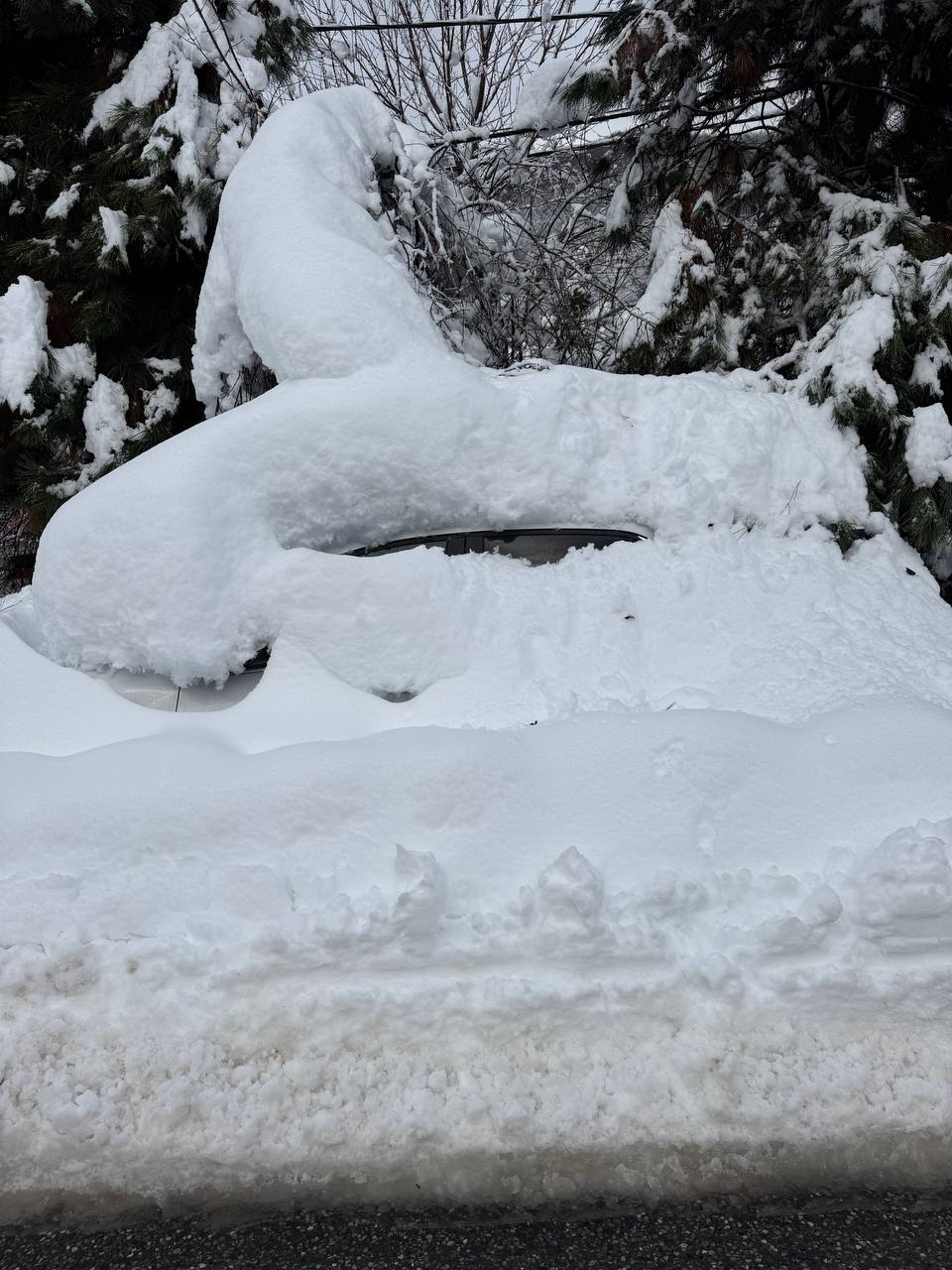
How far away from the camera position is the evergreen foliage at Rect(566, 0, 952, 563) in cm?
509

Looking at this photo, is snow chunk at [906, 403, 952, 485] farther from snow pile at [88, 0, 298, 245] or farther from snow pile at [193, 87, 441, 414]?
snow pile at [88, 0, 298, 245]

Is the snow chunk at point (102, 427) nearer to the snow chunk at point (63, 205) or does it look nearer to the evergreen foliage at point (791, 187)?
the snow chunk at point (63, 205)

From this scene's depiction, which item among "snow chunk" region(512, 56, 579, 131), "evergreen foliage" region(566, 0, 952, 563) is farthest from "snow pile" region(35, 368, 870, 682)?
"snow chunk" region(512, 56, 579, 131)

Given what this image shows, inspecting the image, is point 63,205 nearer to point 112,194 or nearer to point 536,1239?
point 112,194

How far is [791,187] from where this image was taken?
6730mm

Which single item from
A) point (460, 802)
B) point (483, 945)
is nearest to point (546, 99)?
point (460, 802)

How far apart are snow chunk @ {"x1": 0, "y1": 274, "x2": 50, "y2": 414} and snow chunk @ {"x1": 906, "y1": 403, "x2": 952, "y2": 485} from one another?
627cm

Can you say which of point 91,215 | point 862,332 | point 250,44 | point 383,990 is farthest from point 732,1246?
point 250,44

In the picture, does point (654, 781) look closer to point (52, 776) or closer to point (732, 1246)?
point (732, 1246)

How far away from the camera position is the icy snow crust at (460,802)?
2.30 meters

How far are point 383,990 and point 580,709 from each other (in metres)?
1.46

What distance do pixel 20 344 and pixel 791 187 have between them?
20.4ft

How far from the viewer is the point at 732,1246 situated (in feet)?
6.51

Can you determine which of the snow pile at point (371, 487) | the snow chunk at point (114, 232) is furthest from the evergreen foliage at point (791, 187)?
the snow chunk at point (114, 232)
